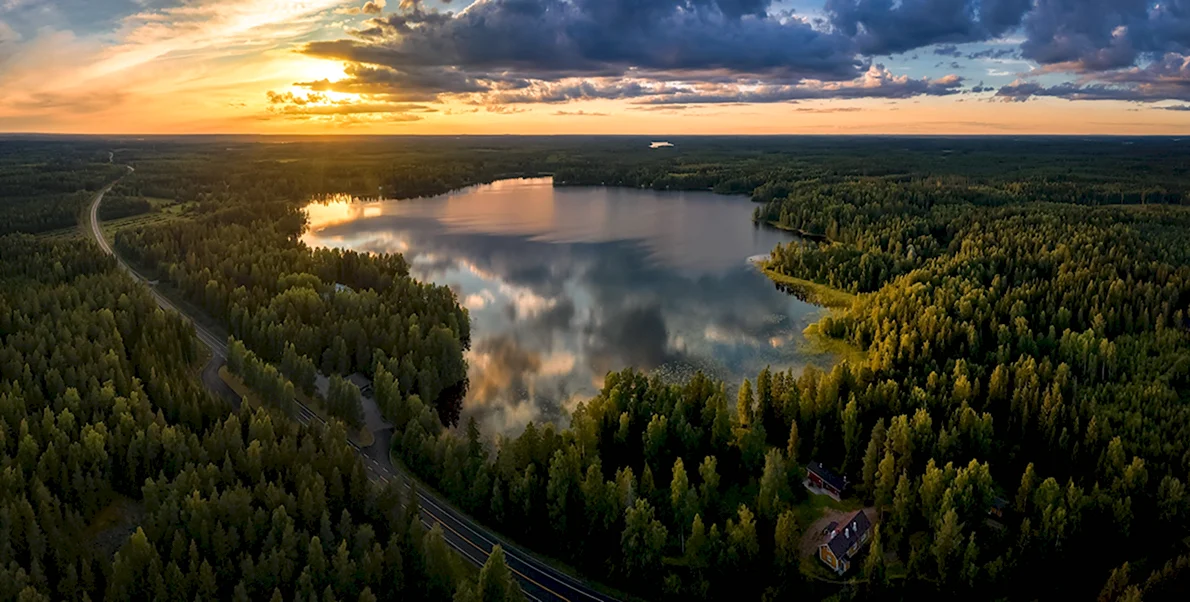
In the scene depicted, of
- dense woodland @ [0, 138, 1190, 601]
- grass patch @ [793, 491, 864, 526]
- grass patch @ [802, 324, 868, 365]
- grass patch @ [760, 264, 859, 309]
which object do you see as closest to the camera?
dense woodland @ [0, 138, 1190, 601]

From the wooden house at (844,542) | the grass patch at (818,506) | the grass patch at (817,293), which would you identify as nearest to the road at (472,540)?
the wooden house at (844,542)

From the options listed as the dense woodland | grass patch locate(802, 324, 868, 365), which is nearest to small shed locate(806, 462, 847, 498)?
the dense woodland

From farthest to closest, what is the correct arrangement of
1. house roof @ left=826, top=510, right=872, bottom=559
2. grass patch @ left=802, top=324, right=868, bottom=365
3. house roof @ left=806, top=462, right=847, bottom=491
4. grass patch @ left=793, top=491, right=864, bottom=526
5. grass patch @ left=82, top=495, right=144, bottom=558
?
grass patch @ left=802, top=324, right=868, bottom=365, house roof @ left=806, top=462, right=847, bottom=491, grass patch @ left=793, top=491, right=864, bottom=526, grass patch @ left=82, top=495, right=144, bottom=558, house roof @ left=826, top=510, right=872, bottom=559

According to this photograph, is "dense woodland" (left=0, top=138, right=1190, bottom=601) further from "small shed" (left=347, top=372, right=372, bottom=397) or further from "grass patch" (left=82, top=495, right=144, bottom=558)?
"small shed" (left=347, top=372, right=372, bottom=397)

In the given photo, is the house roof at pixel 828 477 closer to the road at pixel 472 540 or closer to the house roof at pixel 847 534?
the house roof at pixel 847 534

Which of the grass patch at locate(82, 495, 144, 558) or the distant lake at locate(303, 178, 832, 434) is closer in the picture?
the grass patch at locate(82, 495, 144, 558)

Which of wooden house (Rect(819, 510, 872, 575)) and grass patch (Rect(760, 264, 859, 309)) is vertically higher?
grass patch (Rect(760, 264, 859, 309))
